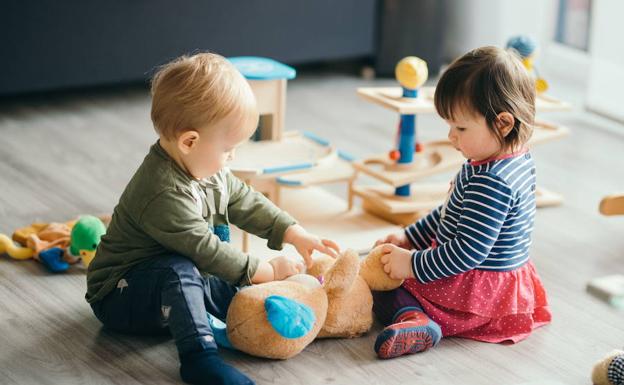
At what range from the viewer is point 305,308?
1408 mm

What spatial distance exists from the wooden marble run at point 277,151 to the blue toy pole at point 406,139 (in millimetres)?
108

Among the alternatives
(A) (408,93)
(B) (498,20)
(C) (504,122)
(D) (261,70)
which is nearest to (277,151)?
(D) (261,70)

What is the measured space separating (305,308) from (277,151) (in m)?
0.60

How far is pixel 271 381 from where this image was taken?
1.37 m

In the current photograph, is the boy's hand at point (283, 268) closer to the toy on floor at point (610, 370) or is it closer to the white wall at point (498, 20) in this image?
the toy on floor at point (610, 370)

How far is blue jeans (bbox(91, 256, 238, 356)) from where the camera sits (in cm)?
136

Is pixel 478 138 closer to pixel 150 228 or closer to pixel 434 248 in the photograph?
pixel 434 248

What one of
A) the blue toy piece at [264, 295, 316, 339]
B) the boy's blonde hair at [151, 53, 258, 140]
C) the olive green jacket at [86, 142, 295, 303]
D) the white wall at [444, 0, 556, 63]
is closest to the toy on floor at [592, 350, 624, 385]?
the blue toy piece at [264, 295, 316, 339]

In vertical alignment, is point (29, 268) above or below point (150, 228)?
below

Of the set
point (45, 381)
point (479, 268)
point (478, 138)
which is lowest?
point (45, 381)

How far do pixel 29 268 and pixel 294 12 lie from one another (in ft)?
4.67

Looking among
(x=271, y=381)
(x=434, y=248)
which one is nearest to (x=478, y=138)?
(x=434, y=248)

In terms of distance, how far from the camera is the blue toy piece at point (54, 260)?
1695mm

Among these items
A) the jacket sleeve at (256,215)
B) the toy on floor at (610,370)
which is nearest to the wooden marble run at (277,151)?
the jacket sleeve at (256,215)
